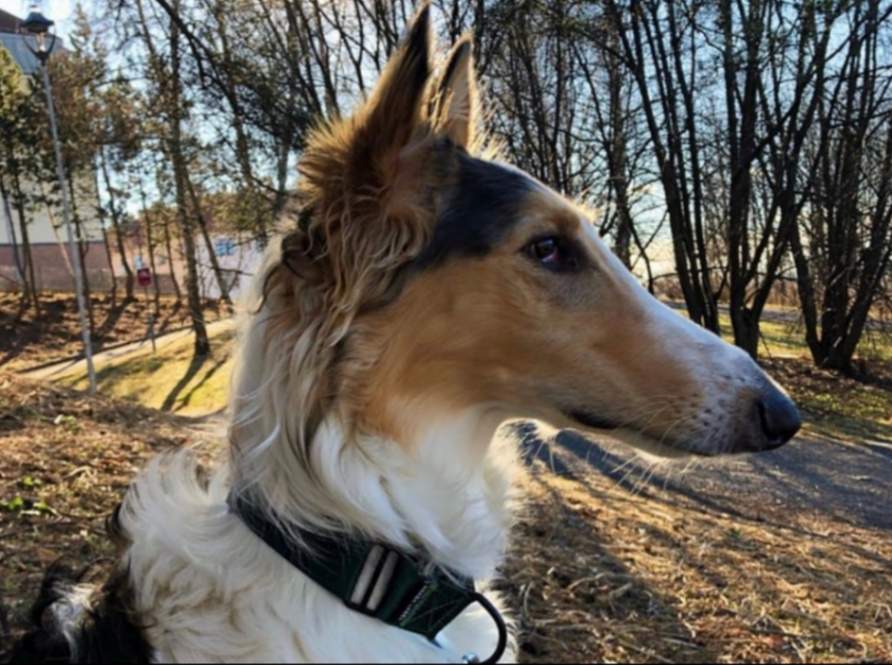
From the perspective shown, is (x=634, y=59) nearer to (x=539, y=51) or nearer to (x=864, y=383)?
(x=539, y=51)

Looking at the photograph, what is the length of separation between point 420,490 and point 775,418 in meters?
0.95

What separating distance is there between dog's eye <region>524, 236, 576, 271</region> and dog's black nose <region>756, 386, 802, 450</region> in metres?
0.62

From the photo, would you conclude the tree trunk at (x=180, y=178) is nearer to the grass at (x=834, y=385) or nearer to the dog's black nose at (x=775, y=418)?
the grass at (x=834, y=385)

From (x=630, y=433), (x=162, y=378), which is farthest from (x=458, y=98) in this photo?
(x=162, y=378)

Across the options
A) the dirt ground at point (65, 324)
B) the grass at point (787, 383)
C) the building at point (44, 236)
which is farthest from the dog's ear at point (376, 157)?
the building at point (44, 236)

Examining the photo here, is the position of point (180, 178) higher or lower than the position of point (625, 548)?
higher

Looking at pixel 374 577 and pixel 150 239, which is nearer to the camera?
pixel 374 577

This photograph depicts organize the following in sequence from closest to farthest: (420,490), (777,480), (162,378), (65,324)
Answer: (420,490)
(777,480)
(162,378)
(65,324)

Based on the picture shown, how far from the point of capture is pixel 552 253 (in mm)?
2180

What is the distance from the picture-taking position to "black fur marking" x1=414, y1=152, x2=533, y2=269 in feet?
6.86

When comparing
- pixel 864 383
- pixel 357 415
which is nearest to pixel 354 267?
pixel 357 415

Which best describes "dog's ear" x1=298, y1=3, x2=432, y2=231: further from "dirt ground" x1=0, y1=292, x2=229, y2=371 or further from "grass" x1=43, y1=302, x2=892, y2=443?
"dirt ground" x1=0, y1=292, x2=229, y2=371

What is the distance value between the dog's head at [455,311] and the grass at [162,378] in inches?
474

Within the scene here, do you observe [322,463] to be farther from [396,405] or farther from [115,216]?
[115,216]
